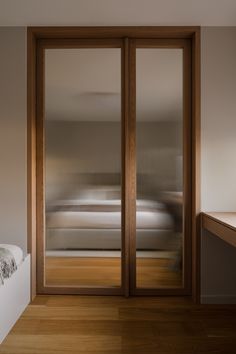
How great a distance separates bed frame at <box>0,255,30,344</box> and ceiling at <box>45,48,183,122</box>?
51.6 inches

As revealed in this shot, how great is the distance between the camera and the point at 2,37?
109 inches

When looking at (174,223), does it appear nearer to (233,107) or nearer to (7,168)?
(233,107)

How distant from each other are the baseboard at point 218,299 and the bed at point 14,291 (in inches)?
56.4

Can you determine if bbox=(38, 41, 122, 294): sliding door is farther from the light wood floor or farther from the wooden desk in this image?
the wooden desk

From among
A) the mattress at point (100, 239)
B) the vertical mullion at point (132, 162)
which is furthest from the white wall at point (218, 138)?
the vertical mullion at point (132, 162)

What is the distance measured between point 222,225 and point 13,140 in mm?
1766

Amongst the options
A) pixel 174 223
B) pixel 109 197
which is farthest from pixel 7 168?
pixel 174 223

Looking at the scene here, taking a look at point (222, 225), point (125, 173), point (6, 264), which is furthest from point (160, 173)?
point (6, 264)

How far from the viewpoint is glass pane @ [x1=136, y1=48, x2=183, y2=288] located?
2.90 m

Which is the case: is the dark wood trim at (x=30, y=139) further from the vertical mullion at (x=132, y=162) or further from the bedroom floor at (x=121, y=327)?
the vertical mullion at (x=132, y=162)

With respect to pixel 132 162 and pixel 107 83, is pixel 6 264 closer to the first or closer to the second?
pixel 132 162

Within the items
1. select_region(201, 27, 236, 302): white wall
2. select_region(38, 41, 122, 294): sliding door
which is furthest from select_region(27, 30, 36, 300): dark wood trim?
select_region(201, 27, 236, 302): white wall

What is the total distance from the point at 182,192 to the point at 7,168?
1.49 m

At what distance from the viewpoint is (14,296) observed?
234cm
